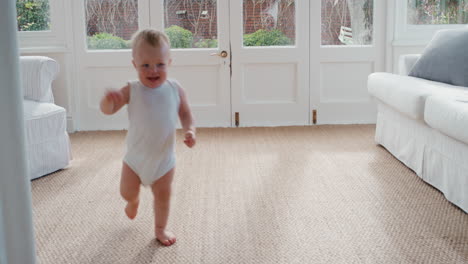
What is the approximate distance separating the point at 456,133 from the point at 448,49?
1152 mm

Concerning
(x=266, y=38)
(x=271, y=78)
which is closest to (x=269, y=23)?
(x=266, y=38)

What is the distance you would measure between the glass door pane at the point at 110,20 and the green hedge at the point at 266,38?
0.96m

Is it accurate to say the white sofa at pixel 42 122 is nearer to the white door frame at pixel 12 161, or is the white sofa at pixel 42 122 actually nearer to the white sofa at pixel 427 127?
the white door frame at pixel 12 161

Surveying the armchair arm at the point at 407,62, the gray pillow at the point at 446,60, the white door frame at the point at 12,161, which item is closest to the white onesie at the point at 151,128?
→ the white door frame at the point at 12,161

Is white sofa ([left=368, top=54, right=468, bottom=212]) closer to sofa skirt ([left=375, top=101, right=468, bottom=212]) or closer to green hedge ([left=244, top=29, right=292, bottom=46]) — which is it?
sofa skirt ([left=375, top=101, right=468, bottom=212])

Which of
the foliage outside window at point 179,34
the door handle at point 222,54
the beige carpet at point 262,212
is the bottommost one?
the beige carpet at point 262,212

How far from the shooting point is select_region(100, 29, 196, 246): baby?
196cm

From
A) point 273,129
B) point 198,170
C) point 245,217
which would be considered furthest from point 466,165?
point 273,129

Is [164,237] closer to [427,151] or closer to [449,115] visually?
[449,115]

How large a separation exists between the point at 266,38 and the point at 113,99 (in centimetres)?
298

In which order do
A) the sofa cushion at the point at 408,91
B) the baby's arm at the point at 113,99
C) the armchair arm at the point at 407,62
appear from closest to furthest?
the baby's arm at the point at 113,99, the sofa cushion at the point at 408,91, the armchair arm at the point at 407,62

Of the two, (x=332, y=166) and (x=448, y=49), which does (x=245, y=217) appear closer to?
(x=332, y=166)

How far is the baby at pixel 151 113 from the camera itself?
1963mm

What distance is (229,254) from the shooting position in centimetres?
209
